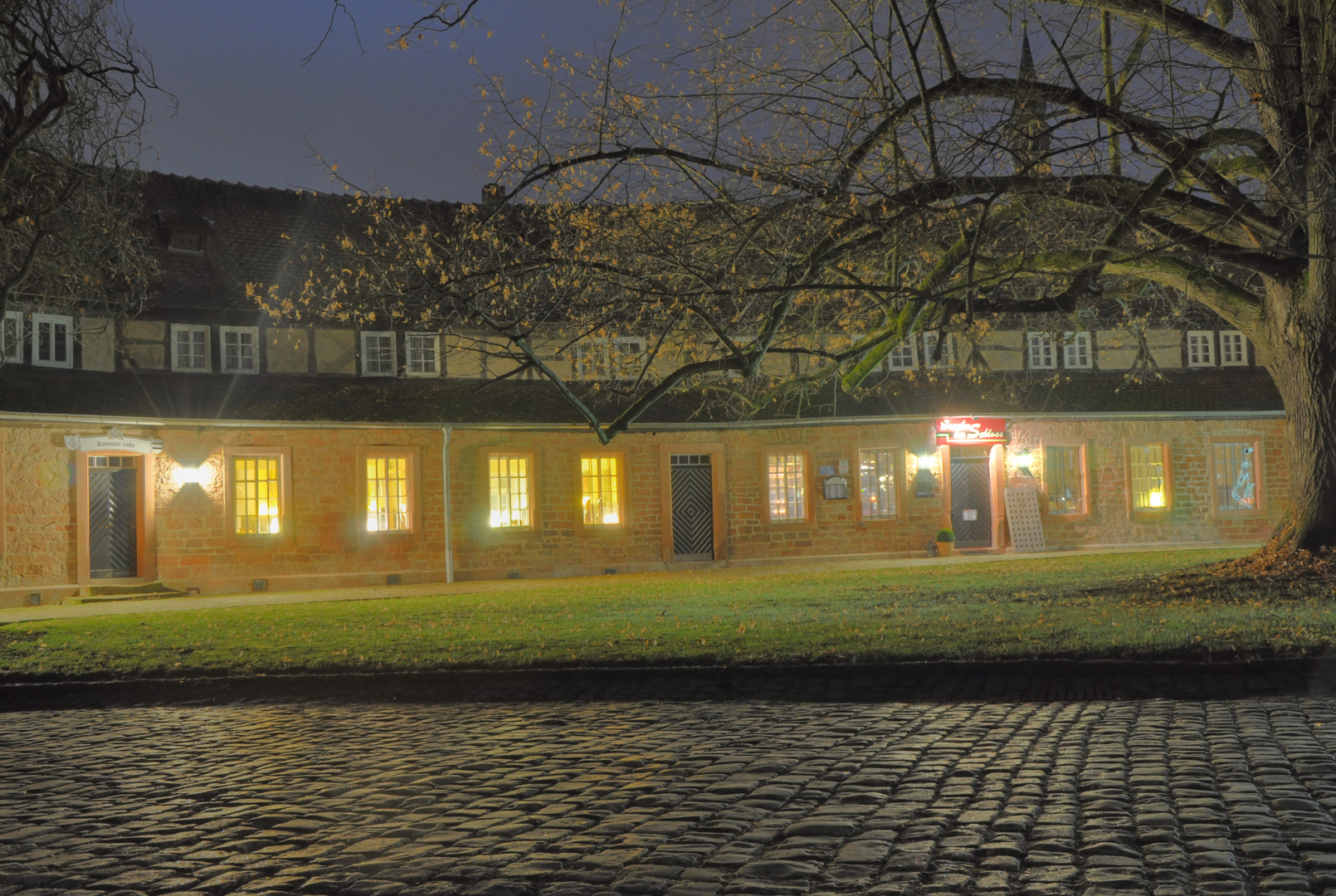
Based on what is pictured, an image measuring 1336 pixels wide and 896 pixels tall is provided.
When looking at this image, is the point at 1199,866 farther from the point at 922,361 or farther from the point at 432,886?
the point at 922,361

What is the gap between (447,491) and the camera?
2319cm

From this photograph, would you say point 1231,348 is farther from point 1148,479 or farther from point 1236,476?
point 1148,479

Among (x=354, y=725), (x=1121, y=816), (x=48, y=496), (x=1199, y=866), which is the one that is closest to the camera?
(x=1199, y=866)

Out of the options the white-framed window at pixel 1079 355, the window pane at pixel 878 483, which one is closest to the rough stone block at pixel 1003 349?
the white-framed window at pixel 1079 355

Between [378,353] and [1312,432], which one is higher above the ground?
[378,353]

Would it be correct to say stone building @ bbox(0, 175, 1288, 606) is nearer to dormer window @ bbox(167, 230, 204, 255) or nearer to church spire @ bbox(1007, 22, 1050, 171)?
dormer window @ bbox(167, 230, 204, 255)

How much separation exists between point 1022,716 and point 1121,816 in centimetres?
277

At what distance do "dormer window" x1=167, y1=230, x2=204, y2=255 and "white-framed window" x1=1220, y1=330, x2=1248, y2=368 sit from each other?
928 inches

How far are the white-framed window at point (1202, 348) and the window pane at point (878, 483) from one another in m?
8.72

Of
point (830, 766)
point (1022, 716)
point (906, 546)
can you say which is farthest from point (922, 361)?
point (830, 766)

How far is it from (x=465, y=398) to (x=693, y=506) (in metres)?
5.28

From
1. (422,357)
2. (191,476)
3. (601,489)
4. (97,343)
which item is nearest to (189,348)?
(97,343)

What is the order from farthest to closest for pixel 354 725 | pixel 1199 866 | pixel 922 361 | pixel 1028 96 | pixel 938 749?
pixel 922 361, pixel 1028 96, pixel 354 725, pixel 938 749, pixel 1199 866

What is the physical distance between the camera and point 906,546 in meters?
25.6
